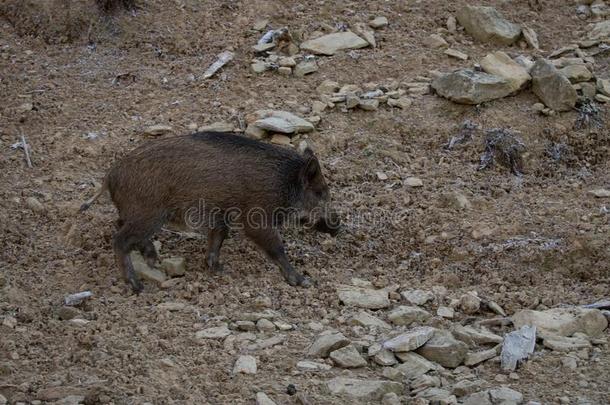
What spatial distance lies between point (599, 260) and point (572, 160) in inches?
60.9

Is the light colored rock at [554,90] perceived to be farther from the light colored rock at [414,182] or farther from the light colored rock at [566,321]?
the light colored rock at [566,321]

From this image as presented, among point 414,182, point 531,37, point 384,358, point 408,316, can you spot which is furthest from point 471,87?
point 384,358

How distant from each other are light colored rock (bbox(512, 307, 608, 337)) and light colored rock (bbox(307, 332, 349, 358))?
114 centimetres

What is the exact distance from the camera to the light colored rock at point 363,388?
4.90 metres

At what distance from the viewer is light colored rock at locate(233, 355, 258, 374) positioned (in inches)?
203

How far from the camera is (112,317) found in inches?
231

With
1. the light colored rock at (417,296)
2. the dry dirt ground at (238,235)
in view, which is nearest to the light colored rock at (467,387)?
the dry dirt ground at (238,235)

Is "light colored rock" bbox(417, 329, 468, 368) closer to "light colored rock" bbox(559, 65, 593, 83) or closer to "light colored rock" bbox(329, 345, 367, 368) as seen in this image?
"light colored rock" bbox(329, 345, 367, 368)

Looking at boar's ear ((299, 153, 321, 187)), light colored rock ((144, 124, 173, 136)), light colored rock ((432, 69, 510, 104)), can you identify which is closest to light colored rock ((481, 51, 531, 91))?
light colored rock ((432, 69, 510, 104))

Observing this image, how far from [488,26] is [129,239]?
14.8 feet

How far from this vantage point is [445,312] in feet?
20.1

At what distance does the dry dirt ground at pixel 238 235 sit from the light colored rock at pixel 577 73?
1.33ft

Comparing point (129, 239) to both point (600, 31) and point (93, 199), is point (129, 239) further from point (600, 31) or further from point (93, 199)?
point (600, 31)

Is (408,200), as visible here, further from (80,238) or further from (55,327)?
(55,327)
